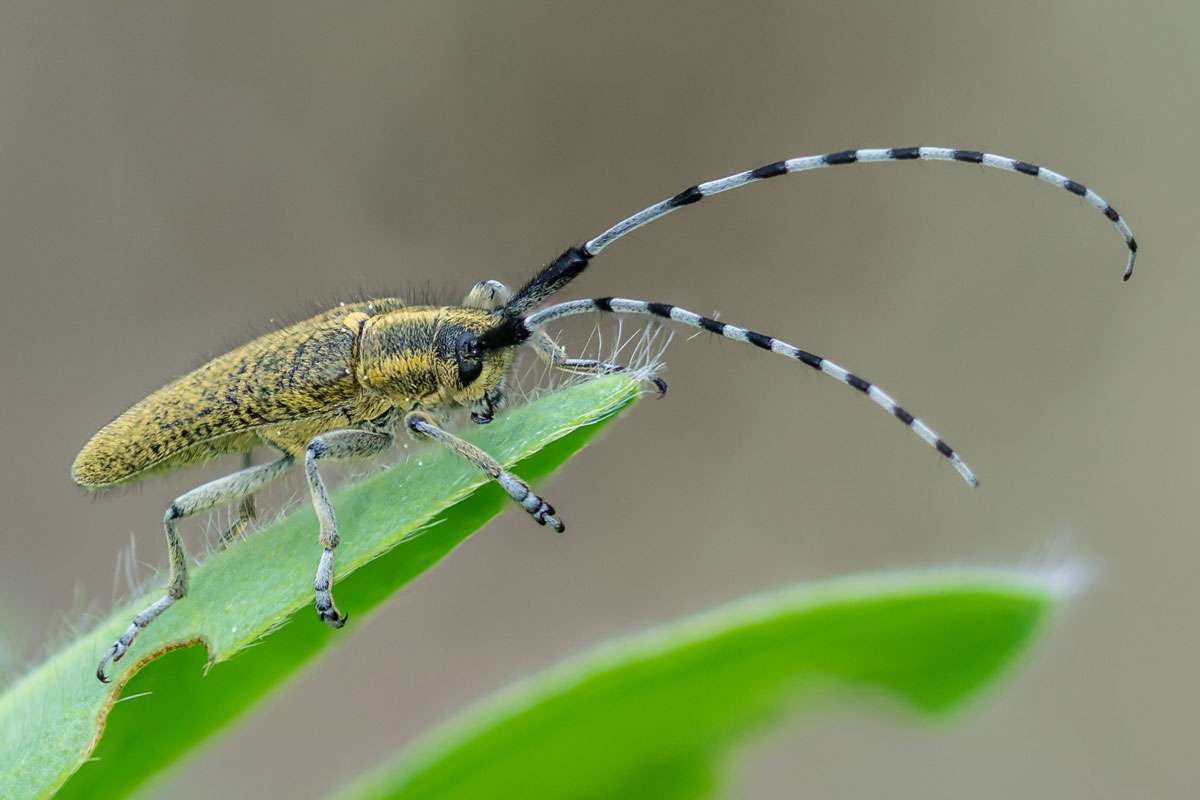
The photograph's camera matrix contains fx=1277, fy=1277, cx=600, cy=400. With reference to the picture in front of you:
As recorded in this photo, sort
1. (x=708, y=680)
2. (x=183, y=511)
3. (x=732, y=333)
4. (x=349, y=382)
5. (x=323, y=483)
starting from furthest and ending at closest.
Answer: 1. (x=349, y=382)
2. (x=183, y=511)
3. (x=732, y=333)
4. (x=323, y=483)
5. (x=708, y=680)

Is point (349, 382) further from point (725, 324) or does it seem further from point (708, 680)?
point (708, 680)

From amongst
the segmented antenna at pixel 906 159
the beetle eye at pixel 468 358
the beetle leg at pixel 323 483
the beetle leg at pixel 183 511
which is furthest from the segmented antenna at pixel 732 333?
the beetle leg at pixel 183 511

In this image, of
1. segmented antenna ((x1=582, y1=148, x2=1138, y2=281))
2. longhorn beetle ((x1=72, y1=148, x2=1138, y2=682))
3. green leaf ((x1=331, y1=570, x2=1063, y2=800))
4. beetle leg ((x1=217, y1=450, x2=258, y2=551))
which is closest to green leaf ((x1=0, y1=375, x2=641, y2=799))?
green leaf ((x1=331, y1=570, x2=1063, y2=800))

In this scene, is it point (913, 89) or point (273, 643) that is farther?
point (913, 89)

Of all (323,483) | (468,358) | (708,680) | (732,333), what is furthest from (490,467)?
(468,358)

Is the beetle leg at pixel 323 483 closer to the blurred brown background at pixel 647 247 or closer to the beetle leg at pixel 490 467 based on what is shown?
the beetle leg at pixel 490 467

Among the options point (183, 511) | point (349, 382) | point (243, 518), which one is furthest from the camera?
point (349, 382)

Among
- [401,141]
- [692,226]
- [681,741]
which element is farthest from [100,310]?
[681,741]

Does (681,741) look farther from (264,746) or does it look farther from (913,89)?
(913,89)
